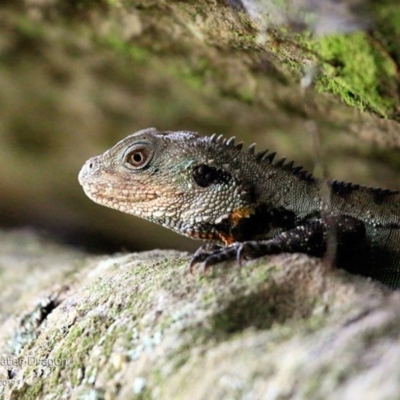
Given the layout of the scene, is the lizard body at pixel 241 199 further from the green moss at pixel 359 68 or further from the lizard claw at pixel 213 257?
the green moss at pixel 359 68

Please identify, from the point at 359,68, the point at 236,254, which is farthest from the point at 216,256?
the point at 359,68

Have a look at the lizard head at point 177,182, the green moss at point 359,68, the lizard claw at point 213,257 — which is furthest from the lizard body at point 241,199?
the green moss at point 359,68

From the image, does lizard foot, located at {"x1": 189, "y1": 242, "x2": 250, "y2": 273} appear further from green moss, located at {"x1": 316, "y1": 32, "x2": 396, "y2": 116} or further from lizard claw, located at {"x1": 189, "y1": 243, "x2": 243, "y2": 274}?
Answer: green moss, located at {"x1": 316, "y1": 32, "x2": 396, "y2": 116}

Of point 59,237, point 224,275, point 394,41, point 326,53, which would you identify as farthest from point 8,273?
point 394,41

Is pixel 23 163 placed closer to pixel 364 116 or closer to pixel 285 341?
pixel 364 116

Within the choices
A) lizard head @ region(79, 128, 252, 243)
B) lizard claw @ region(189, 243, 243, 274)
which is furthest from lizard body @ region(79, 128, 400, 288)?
lizard claw @ region(189, 243, 243, 274)

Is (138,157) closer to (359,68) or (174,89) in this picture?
(359,68)

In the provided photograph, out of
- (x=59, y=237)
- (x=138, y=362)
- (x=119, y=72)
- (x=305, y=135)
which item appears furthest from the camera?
(x=59, y=237)
